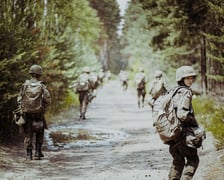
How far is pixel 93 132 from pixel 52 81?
161 inches

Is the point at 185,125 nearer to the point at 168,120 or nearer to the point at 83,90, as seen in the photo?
the point at 168,120

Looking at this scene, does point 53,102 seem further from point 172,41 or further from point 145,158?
point 145,158

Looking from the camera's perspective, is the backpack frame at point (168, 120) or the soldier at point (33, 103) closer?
the backpack frame at point (168, 120)

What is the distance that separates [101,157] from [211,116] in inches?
219

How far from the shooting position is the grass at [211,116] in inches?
449

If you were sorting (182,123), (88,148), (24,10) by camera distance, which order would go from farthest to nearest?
(24,10)
(88,148)
(182,123)

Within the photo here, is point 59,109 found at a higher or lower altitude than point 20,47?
lower

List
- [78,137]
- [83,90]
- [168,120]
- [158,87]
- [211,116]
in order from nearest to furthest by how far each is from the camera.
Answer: [168,120] < [78,137] < [211,116] < [158,87] < [83,90]

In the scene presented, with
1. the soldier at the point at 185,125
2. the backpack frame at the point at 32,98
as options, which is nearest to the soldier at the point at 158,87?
the backpack frame at the point at 32,98

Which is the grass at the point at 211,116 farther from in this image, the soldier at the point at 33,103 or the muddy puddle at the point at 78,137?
the soldier at the point at 33,103

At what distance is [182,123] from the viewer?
6789 millimetres

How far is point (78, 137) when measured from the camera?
15.1 meters

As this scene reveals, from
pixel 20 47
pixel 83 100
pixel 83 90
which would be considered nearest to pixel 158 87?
pixel 20 47

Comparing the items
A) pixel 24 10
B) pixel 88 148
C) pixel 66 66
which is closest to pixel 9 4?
pixel 24 10
